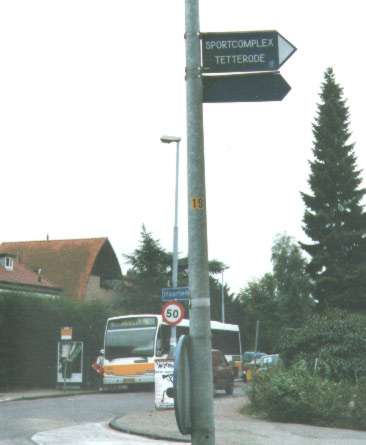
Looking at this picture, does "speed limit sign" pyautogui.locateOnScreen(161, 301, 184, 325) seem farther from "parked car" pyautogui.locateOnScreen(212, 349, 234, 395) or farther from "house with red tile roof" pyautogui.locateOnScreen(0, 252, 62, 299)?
"house with red tile roof" pyautogui.locateOnScreen(0, 252, 62, 299)

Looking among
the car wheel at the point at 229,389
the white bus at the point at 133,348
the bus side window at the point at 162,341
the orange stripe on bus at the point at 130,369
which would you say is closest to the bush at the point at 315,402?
the car wheel at the point at 229,389

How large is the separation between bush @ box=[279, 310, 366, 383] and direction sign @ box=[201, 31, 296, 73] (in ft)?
54.6

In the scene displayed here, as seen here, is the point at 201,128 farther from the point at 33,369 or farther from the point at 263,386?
the point at 33,369

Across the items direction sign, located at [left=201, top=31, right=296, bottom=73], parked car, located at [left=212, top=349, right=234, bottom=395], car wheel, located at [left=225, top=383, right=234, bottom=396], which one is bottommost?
car wheel, located at [left=225, top=383, right=234, bottom=396]

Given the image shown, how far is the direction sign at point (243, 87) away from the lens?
16.2ft

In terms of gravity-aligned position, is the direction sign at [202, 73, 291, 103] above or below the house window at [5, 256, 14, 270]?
below

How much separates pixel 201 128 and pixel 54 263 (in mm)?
57279

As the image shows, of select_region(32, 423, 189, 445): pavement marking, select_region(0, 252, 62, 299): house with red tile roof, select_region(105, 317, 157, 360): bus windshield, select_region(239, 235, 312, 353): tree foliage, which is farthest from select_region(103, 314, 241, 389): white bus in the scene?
select_region(239, 235, 312, 353): tree foliage

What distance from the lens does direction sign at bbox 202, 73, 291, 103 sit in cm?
495

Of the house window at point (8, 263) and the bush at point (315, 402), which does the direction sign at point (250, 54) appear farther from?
the house window at point (8, 263)

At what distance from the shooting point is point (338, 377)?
836 inches

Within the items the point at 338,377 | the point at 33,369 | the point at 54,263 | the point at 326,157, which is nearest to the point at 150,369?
the point at 33,369

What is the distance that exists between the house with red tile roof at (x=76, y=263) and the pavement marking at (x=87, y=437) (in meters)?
42.4

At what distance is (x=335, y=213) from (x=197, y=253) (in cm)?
4633
